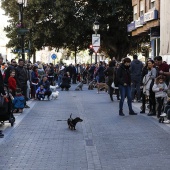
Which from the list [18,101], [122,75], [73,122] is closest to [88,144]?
[73,122]

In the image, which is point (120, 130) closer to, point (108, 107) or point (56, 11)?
point (108, 107)

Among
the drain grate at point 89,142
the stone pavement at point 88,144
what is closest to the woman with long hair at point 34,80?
the stone pavement at point 88,144

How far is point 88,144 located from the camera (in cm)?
1187

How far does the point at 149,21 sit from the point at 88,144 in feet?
73.7

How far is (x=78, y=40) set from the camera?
57188 millimetres

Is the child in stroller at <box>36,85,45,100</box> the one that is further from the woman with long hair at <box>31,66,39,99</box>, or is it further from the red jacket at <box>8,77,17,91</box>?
the red jacket at <box>8,77,17,91</box>

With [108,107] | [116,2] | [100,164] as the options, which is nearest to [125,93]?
[108,107]

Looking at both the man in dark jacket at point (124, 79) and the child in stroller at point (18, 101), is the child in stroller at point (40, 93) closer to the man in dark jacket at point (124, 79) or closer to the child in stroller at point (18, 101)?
the child in stroller at point (18, 101)

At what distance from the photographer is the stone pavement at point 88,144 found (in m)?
9.48

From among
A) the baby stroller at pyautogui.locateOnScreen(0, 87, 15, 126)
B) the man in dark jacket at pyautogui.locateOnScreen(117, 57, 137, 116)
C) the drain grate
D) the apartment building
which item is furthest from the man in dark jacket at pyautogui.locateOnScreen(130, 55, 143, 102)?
the drain grate

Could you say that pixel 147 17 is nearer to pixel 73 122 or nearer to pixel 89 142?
pixel 73 122

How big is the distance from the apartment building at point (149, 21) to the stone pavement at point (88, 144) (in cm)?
1486

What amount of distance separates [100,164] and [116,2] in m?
43.0

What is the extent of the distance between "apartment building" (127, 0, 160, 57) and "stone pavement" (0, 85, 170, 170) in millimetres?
14856
